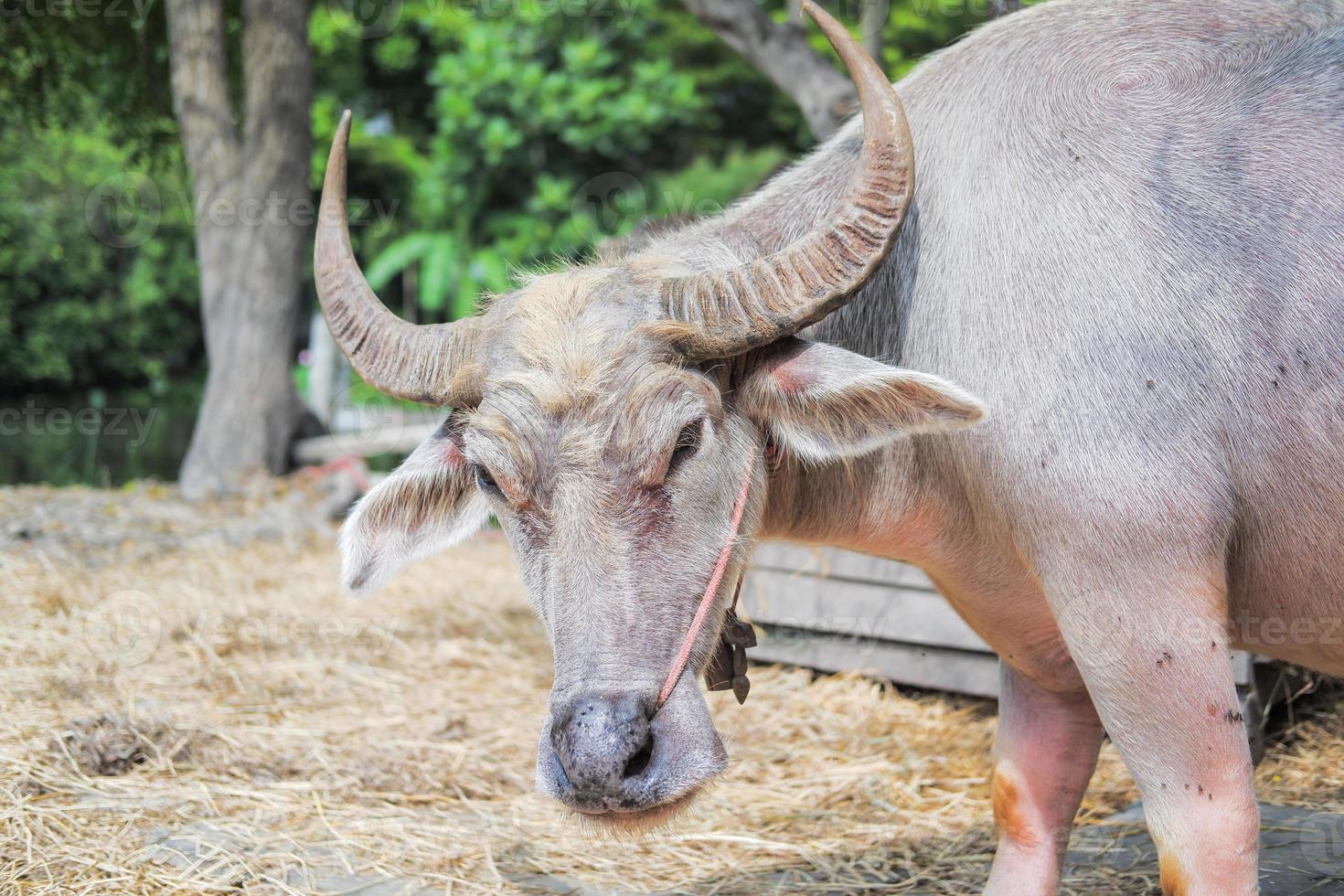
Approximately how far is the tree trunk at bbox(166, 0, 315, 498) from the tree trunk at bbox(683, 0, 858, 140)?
172 inches

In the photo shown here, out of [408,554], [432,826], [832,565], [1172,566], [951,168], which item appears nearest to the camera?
[1172,566]

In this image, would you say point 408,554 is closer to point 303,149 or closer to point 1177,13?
point 1177,13

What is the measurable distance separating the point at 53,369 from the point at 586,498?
754 inches

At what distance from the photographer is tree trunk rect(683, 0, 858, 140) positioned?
7.24 m

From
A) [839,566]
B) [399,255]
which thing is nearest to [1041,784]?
[839,566]

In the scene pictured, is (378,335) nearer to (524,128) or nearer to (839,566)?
(839,566)

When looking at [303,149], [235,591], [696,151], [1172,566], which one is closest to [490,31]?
[696,151]

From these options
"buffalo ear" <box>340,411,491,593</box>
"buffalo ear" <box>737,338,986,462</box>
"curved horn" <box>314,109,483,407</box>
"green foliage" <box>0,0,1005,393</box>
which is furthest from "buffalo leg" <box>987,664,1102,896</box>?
"green foliage" <box>0,0,1005,393</box>

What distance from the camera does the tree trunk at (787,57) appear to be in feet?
23.7

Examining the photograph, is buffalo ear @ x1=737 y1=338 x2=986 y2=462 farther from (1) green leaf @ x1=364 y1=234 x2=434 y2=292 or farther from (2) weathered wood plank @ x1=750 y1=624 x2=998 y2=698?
(1) green leaf @ x1=364 y1=234 x2=434 y2=292

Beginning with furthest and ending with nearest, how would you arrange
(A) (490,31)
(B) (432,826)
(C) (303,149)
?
(A) (490,31) < (C) (303,149) < (B) (432,826)

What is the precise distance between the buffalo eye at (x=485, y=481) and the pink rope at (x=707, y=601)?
57cm

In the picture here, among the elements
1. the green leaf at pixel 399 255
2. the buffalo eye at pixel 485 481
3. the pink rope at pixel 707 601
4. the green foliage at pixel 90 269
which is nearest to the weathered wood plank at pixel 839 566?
the pink rope at pixel 707 601

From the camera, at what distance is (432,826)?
160 inches
